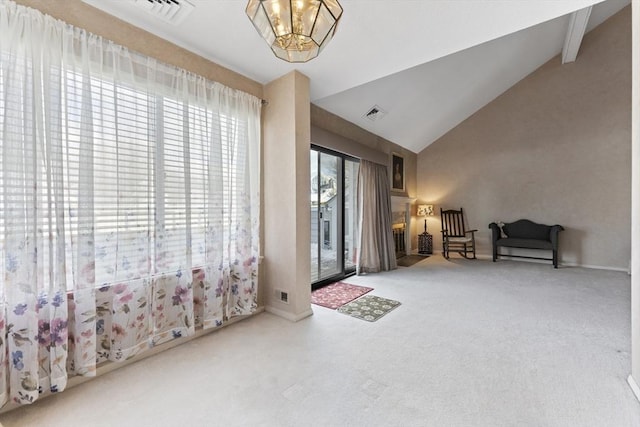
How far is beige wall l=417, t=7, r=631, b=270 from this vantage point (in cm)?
455

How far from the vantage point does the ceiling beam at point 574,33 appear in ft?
12.3

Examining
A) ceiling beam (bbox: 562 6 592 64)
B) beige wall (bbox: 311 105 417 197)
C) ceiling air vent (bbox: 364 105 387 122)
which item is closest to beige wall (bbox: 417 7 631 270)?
ceiling beam (bbox: 562 6 592 64)

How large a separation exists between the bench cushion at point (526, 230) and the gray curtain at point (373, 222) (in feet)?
8.78

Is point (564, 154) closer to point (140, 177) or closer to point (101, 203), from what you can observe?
point (140, 177)

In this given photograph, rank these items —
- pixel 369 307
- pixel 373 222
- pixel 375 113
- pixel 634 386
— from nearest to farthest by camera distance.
→ pixel 634 386 < pixel 369 307 < pixel 375 113 < pixel 373 222

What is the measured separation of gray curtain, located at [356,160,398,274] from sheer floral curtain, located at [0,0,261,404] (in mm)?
2418

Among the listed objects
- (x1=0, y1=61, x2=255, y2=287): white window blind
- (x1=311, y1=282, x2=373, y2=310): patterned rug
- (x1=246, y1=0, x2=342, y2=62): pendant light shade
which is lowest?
(x1=311, y1=282, x2=373, y2=310): patterned rug

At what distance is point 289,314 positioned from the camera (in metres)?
2.66

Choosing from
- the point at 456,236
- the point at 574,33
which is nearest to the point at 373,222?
the point at 456,236

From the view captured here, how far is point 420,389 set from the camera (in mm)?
1609

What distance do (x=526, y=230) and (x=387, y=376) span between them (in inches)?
202

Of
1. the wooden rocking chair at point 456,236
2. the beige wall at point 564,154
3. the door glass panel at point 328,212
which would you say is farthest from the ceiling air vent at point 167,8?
the beige wall at point 564,154

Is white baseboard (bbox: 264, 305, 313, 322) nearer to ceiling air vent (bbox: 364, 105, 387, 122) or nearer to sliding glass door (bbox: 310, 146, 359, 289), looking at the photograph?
sliding glass door (bbox: 310, 146, 359, 289)

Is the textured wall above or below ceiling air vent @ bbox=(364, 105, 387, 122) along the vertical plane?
below
